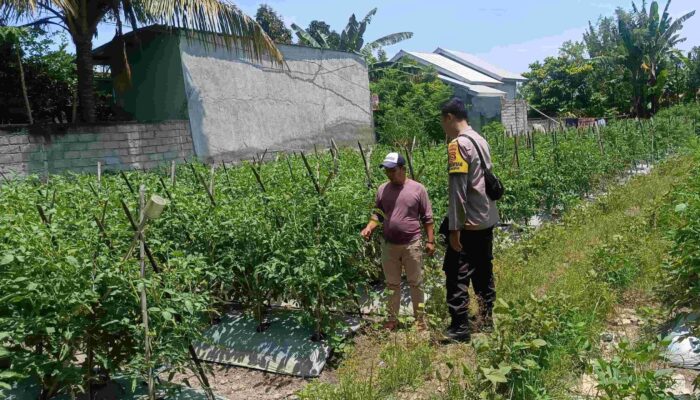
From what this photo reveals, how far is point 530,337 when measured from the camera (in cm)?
323

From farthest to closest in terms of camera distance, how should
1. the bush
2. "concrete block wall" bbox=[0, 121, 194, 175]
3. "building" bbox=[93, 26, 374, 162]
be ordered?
the bush → "building" bbox=[93, 26, 374, 162] → "concrete block wall" bbox=[0, 121, 194, 175]

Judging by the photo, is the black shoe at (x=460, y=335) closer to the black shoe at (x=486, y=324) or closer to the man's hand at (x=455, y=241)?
the black shoe at (x=486, y=324)

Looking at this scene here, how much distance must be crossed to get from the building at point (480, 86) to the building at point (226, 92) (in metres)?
7.31

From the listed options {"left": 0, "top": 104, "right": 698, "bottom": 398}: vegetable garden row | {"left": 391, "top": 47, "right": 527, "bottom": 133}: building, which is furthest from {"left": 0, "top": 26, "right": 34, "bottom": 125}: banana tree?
{"left": 391, "top": 47, "right": 527, "bottom": 133}: building

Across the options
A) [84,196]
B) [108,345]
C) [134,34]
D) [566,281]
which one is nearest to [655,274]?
[566,281]

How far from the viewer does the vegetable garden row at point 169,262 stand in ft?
9.45

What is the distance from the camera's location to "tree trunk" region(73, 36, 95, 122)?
971 cm

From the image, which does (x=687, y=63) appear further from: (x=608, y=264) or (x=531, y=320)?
(x=531, y=320)

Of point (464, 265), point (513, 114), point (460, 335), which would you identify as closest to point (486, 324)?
point (460, 335)

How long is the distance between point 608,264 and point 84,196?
17.0 ft

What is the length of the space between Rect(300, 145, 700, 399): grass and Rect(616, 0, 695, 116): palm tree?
26783 mm

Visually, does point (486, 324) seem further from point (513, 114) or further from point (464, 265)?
point (513, 114)

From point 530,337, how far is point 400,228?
1.40 m

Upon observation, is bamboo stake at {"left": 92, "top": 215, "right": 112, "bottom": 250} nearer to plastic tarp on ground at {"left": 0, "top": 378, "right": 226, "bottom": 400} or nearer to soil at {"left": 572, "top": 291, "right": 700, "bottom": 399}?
plastic tarp on ground at {"left": 0, "top": 378, "right": 226, "bottom": 400}
